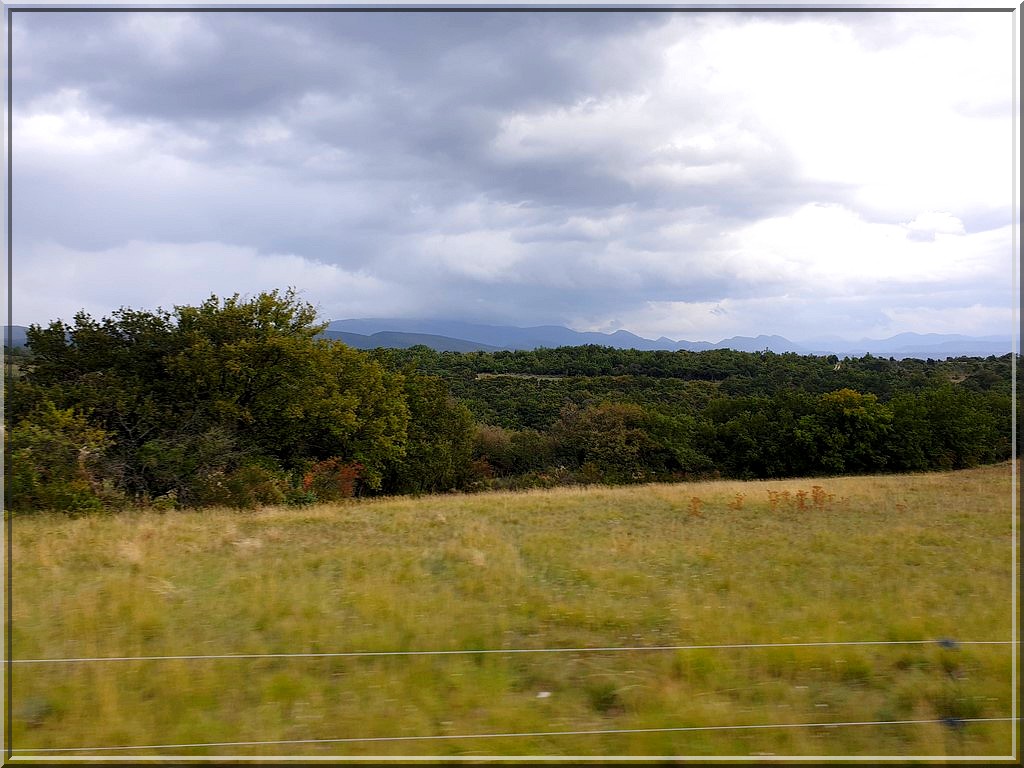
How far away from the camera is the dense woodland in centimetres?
1356

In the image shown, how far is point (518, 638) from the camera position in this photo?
Answer: 15.9 feet

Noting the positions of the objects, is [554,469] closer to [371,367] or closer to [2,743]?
[371,367]

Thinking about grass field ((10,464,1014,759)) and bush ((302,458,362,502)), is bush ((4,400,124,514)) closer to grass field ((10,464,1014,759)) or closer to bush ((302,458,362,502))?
grass field ((10,464,1014,759))

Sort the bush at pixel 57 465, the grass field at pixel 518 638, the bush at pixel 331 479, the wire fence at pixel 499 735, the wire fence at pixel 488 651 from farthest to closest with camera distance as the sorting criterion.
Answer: the bush at pixel 331 479 → the bush at pixel 57 465 → the wire fence at pixel 488 651 → the grass field at pixel 518 638 → the wire fence at pixel 499 735

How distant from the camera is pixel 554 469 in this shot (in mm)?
34531

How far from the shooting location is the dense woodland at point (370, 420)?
1356 centimetres

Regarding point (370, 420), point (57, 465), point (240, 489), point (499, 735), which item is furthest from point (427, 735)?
point (370, 420)

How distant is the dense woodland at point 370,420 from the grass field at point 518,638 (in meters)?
2.07

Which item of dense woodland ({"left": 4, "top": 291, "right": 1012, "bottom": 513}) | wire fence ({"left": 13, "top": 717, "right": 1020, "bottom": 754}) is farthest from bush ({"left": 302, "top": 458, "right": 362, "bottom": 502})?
wire fence ({"left": 13, "top": 717, "right": 1020, "bottom": 754})

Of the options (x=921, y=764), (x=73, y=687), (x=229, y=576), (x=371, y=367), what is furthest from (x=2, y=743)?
(x=371, y=367)

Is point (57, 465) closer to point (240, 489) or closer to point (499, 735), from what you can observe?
point (240, 489)

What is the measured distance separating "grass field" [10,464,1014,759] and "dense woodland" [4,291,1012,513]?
6.79 feet

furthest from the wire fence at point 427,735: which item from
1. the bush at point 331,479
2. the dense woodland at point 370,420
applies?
the bush at point 331,479

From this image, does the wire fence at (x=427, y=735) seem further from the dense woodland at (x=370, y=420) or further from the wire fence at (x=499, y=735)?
the dense woodland at (x=370, y=420)
